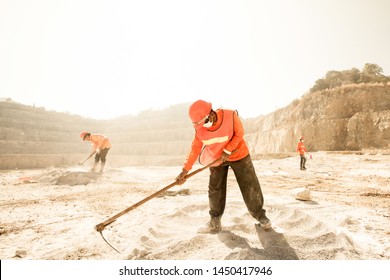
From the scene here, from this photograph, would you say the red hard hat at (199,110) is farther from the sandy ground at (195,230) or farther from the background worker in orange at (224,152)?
the sandy ground at (195,230)

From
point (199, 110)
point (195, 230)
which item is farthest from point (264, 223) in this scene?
point (199, 110)

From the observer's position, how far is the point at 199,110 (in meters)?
2.79

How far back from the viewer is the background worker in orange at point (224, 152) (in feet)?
9.27

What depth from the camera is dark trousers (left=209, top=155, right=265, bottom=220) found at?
9.52 feet

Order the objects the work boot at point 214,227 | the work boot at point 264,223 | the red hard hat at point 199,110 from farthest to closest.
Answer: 1. the work boot at point 214,227
2. the work boot at point 264,223
3. the red hard hat at point 199,110

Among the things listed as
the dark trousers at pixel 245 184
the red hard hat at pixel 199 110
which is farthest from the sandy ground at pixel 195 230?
the red hard hat at pixel 199 110

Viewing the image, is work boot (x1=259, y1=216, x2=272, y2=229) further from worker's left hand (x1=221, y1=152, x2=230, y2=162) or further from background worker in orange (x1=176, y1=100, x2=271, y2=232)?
worker's left hand (x1=221, y1=152, x2=230, y2=162)

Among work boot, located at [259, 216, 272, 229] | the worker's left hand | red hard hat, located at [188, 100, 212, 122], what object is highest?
red hard hat, located at [188, 100, 212, 122]

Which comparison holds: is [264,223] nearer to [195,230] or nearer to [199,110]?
[195,230]

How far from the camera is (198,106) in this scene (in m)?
2.79

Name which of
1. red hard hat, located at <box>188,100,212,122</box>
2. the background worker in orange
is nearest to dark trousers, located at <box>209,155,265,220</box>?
the background worker in orange

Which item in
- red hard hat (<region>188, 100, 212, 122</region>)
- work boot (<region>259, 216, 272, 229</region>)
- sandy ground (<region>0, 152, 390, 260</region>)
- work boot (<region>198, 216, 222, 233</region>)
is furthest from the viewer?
work boot (<region>198, 216, 222, 233</region>)

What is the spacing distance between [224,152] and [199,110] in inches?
22.6

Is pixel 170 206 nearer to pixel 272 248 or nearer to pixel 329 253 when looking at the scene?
pixel 272 248
